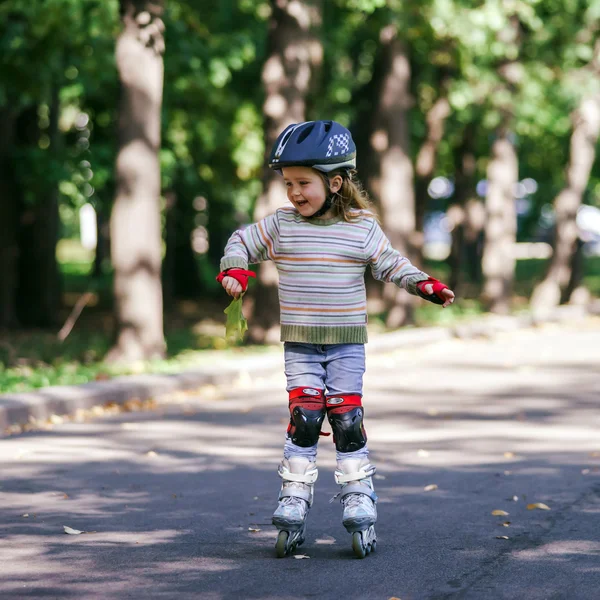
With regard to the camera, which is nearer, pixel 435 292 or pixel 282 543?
pixel 435 292

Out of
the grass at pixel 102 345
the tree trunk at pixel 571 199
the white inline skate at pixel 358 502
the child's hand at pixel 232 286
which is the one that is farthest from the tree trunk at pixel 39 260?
the child's hand at pixel 232 286

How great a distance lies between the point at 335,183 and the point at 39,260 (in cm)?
1614

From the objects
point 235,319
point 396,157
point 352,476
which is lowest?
point 352,476

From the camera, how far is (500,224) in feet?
74.4

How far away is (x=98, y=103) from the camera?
70.3 feet

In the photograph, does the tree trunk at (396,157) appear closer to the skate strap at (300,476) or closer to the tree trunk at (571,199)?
the tree trunk at (571,199)

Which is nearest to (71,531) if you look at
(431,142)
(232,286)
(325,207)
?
(232,286)

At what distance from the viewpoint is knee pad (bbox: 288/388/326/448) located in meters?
A: 5.31

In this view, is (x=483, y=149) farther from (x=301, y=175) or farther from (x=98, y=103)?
(x=301, y=175)

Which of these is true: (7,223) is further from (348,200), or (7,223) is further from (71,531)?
(348,200)

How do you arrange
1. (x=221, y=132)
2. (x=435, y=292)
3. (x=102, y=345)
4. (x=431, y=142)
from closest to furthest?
(x=435, y=292), (x=102, y=345), (x=221, y=132), (x=431, y=142)

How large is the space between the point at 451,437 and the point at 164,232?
17148 millimetres

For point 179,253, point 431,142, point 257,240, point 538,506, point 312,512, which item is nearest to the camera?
point 257,240

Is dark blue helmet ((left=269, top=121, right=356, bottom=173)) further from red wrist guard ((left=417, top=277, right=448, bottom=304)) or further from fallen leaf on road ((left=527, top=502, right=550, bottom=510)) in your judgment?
fallen leaf on road ((left=527, top=502, right=550, bottom=510))
